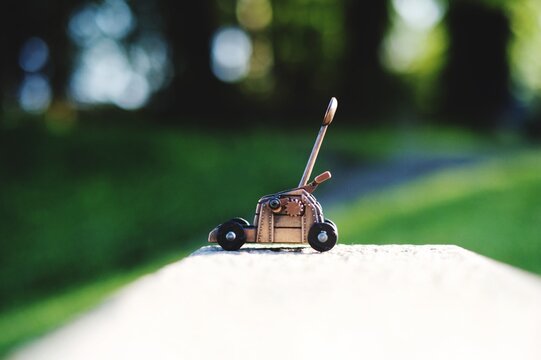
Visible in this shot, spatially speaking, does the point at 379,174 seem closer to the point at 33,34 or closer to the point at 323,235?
the point at 33,34

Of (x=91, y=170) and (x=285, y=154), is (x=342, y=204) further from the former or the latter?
(x=91, y=170)

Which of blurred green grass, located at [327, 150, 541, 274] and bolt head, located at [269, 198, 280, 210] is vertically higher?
bolt head, located at [269, 198, 280, 210]

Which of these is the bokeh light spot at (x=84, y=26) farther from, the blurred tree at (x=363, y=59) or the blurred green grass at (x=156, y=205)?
the blurred tree at (x=363, y=59)

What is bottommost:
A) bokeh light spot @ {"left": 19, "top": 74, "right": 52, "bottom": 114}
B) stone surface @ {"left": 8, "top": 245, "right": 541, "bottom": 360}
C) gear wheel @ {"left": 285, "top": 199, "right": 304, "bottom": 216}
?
stone surface @ {"left": 8, "top": 245, "right": 541, "bottom": 360}

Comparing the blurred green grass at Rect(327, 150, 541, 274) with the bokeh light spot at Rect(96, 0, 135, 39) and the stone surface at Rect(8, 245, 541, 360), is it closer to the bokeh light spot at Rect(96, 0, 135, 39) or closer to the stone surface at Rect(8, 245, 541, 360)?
the stone surface at Rect(8, 245, 541, 360)

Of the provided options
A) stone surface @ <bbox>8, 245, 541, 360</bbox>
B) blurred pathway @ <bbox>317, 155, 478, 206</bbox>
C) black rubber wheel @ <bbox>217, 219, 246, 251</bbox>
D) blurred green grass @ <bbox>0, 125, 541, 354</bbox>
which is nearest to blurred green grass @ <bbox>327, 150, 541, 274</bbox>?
blurred green grass @ <bbox>0, 125, 541, 354</bbox>

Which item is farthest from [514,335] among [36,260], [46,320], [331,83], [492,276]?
[331,83]
